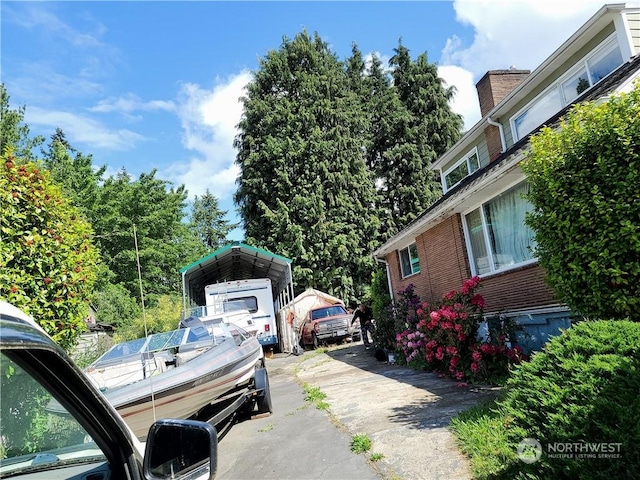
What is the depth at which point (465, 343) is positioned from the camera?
8.12 meters

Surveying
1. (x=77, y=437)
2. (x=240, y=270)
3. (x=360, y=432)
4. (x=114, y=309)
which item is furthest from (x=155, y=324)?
(x=77, y=437)

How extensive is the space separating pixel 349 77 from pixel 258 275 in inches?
812

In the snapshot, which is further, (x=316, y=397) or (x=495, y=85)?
(x=495, y=85)

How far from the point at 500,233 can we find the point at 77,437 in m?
8.99

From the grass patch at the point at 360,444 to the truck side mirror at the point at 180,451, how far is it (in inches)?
143

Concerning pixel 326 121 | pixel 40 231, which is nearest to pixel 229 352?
pixel 40 231

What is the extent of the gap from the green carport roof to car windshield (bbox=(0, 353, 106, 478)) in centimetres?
1521

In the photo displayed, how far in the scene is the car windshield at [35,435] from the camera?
163cm

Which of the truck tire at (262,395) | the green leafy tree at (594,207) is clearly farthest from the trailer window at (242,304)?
the green leafy tree at (594,207)

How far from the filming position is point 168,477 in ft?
5.56

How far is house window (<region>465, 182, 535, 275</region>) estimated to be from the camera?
8.42m

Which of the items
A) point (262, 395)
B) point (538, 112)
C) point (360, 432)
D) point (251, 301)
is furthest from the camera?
point (251, 301)

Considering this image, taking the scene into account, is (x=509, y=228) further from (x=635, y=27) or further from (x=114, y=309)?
(x=114, y=309)

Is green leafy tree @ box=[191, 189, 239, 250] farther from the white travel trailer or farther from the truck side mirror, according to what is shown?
the truck side mirror
